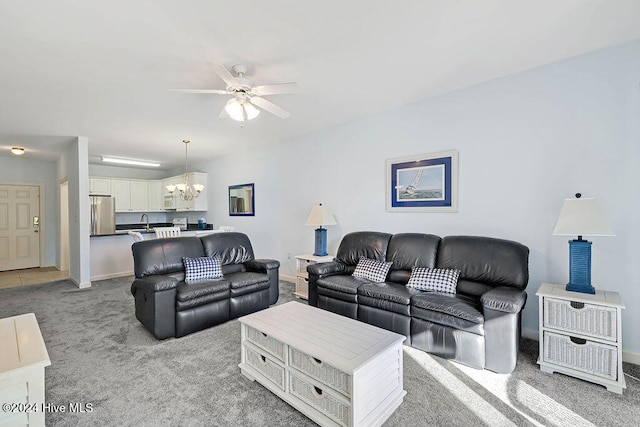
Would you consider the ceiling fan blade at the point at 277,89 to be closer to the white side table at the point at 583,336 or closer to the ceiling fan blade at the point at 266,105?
the ceiling fan blade at the point at 266,105

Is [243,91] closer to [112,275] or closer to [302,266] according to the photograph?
[302,266]

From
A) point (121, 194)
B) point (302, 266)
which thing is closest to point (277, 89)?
point (302, 266)

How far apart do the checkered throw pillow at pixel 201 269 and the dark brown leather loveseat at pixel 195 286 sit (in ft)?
0.24

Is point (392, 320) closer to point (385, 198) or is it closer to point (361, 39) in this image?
point (385, 198)

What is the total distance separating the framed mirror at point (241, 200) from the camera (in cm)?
606

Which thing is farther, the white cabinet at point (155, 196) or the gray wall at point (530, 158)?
the white cabinet at point (155, 196)

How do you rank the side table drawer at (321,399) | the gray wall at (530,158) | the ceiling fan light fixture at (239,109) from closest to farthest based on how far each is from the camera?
the side table drawer at (321,399) < the gray wall at (530,158) < the ceiling fan light fixture at (239,109)

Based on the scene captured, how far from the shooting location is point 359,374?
1630 millimetres

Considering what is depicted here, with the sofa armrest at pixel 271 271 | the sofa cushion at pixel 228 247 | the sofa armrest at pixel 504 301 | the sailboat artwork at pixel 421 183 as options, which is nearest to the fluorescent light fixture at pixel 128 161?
the sofa cushion at pixel 228 247

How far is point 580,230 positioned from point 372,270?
5.99 ft

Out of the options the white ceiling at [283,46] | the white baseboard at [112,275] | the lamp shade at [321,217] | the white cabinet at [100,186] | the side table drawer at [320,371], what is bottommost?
the white baseboard at [112,275]

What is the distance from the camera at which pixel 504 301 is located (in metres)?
2.26

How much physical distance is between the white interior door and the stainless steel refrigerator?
2061 millimetres

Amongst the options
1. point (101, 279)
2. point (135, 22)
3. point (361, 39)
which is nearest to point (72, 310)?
point (101, 279)
